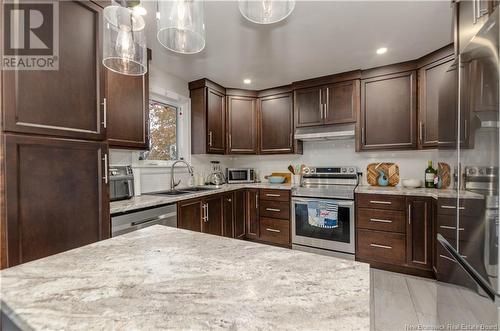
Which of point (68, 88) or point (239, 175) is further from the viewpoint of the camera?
point (239, 175)

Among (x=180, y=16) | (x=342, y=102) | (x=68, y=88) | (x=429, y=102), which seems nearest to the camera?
(x=180, y=16)

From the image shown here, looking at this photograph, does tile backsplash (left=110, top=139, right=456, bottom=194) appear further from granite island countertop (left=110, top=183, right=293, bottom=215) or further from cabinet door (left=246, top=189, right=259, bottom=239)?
cabinet door (left=246, top=189, right=259, bottom=239)

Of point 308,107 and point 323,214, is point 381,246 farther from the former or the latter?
point 308,107

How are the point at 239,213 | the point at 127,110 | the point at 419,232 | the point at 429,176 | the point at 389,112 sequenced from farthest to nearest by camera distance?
the point at 239,213, the point at 389,112, the point at 429,176, the point at 419,232, the point at 127,110

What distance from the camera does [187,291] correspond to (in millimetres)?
571

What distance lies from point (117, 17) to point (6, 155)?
2.66ft

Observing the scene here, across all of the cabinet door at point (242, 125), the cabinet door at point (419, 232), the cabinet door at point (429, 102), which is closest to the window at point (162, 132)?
the cabinet door at point (242, 125)

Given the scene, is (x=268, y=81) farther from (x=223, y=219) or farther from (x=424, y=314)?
(x=424, y=314)

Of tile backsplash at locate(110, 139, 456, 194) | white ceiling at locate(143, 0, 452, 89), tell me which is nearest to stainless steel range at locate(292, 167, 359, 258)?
tile backsplash at locate(110, 139, 456, 194)

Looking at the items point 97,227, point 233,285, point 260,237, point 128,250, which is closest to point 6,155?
point 97,227

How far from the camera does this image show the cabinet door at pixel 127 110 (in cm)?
183

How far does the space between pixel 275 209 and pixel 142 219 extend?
175 cm

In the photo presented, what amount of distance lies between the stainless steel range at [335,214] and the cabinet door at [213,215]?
94 centimetres

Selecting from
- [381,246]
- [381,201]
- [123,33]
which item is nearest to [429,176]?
[381,201]
